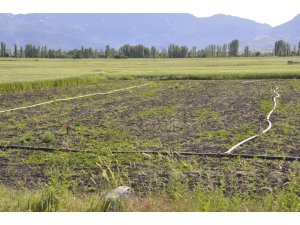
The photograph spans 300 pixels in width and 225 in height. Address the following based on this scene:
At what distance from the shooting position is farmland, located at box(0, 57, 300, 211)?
191 inches

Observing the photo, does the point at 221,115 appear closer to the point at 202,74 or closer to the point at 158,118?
the point at 158,118

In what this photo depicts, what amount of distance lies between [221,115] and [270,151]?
5767 millimetres

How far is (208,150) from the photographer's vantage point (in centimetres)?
928

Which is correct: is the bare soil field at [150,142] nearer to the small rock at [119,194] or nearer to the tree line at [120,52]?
the small rock at [119,194]

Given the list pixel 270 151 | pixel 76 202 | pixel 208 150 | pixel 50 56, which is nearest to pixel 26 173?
pixel 76 202

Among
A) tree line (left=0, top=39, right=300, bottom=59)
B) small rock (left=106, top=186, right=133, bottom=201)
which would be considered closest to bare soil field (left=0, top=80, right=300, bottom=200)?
small rock (left=106, top=186, right=133, bottom=201)

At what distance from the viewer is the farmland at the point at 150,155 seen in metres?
4.86

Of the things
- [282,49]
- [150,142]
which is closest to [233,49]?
[282,49]

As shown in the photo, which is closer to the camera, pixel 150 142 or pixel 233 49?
pixel 150 142

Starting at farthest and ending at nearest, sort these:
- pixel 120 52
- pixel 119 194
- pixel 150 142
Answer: pixel 120 52 → pixel 150 142 → pixel 119 194

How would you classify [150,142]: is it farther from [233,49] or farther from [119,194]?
[233,49]

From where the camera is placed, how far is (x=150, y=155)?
27.2ft

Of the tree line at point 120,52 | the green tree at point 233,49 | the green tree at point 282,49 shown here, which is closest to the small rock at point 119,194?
the tree line at point 120,52

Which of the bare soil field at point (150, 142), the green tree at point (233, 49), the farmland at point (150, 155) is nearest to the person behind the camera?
the farmland at point (150, 155)
